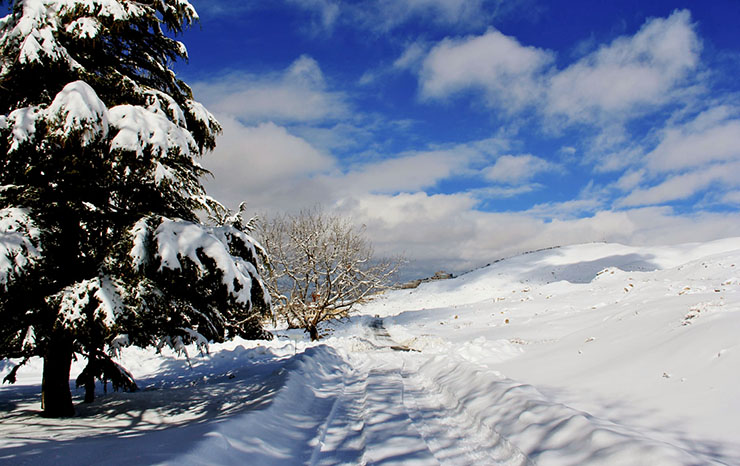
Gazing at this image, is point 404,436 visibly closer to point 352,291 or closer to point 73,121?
point 73,121

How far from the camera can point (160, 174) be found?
489 cm

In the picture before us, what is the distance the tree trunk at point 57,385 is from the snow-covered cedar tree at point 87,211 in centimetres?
2

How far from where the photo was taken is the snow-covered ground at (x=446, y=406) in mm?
3557

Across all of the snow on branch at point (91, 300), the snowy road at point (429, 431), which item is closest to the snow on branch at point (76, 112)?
the snow on branch at point (91, 300)

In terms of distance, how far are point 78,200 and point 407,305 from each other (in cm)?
2545

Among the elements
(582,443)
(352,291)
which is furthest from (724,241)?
(582,443)

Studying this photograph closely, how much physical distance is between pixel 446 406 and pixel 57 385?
18.7ft

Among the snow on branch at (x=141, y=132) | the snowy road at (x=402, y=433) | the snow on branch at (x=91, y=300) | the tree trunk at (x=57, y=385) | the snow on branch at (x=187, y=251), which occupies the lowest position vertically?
the snowy road at (x=402, y=433)

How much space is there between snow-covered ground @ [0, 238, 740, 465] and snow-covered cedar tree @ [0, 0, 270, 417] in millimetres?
1242

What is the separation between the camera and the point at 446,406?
583 centimetres

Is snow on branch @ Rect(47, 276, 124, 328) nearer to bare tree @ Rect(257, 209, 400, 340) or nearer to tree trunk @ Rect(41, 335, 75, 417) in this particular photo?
tree trunk @ Rect(41, 335, 75, 417)

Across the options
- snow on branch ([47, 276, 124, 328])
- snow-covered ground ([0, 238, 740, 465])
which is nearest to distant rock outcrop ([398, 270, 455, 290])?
snow-covered ground ([0, 238, 740, 465])

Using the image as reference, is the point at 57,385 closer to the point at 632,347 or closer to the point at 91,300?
the point at 91,300

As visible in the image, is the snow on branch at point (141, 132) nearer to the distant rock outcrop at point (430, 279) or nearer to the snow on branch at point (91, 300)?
the snow on branch at point (91, 300)
